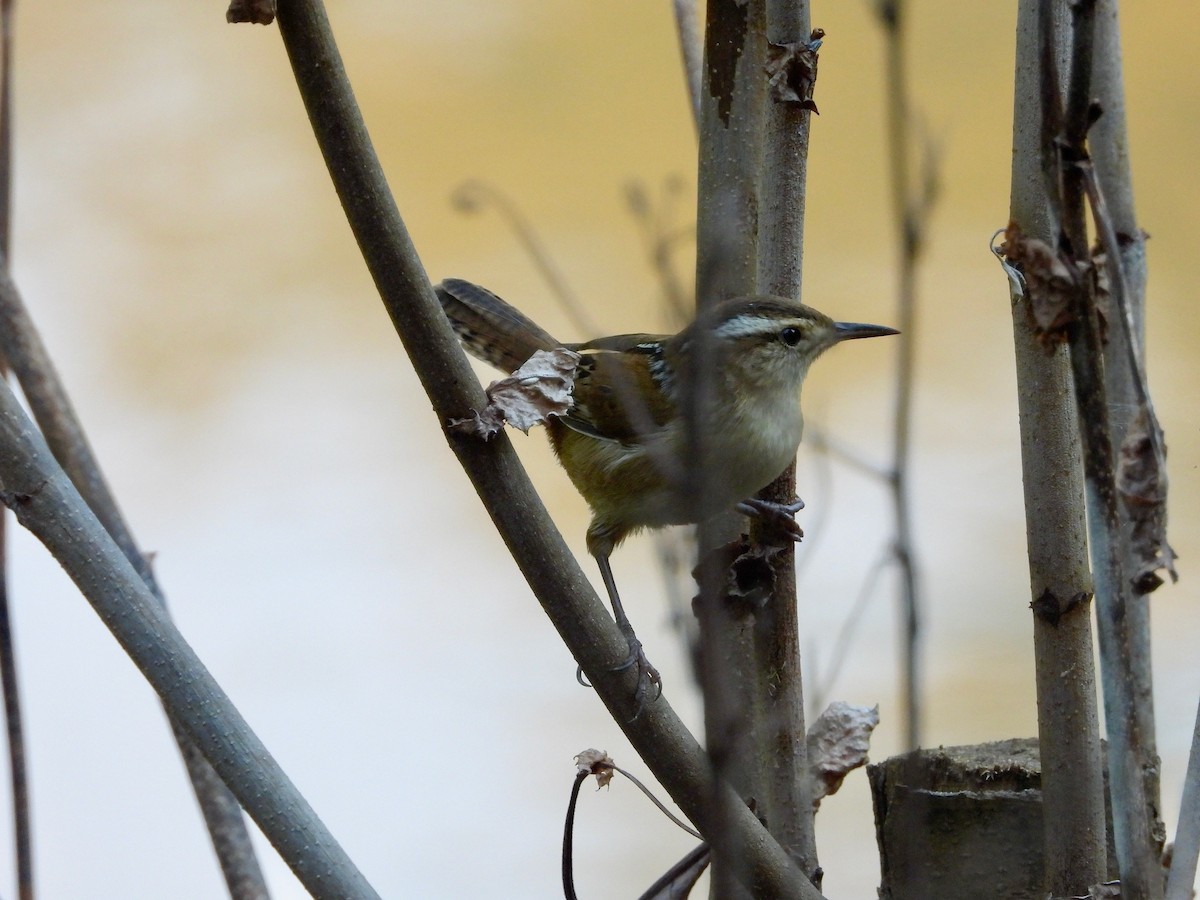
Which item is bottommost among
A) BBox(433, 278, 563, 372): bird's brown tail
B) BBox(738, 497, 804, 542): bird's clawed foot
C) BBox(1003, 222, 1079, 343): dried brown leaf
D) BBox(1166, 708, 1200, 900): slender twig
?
BBox(1166, 708, 1200, 900): slender twig

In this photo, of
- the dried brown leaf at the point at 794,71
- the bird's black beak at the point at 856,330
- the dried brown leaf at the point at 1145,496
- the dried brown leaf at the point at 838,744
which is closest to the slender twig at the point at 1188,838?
the dried brown leaf at the point at 1145,496

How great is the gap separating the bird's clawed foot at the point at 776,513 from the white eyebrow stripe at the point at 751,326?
0.69ft

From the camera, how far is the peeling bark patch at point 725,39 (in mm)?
1046

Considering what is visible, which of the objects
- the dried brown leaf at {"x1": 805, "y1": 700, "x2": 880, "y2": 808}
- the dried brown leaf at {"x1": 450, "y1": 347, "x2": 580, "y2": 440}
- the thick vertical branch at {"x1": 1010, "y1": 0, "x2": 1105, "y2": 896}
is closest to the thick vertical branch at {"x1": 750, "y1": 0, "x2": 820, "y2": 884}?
the dried brown leaf at {"x1": 805, "y1": 700, "x2": 880, "y2": 808}

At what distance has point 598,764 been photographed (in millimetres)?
1075

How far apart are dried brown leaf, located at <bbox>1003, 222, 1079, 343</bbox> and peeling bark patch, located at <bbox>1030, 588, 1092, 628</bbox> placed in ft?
1.53

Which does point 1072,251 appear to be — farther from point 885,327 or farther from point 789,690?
point 885,327

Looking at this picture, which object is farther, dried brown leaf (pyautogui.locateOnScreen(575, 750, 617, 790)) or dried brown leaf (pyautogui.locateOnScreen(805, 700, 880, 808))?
dried brown leaf (pyautogui.locateOnScreen(805, 700, 880, 808))

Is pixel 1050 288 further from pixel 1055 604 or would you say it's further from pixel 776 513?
pixel 776 513

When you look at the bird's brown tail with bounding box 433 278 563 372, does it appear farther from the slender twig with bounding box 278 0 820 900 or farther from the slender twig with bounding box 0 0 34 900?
the slender twig with bounding box 278 0 820 900

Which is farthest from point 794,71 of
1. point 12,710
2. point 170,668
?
point 12,710

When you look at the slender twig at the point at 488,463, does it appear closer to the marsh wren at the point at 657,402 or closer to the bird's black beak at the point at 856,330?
the marsh wren at the point at 657,402

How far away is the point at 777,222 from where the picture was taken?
1258mm

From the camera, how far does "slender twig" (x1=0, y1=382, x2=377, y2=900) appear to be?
990 mm
